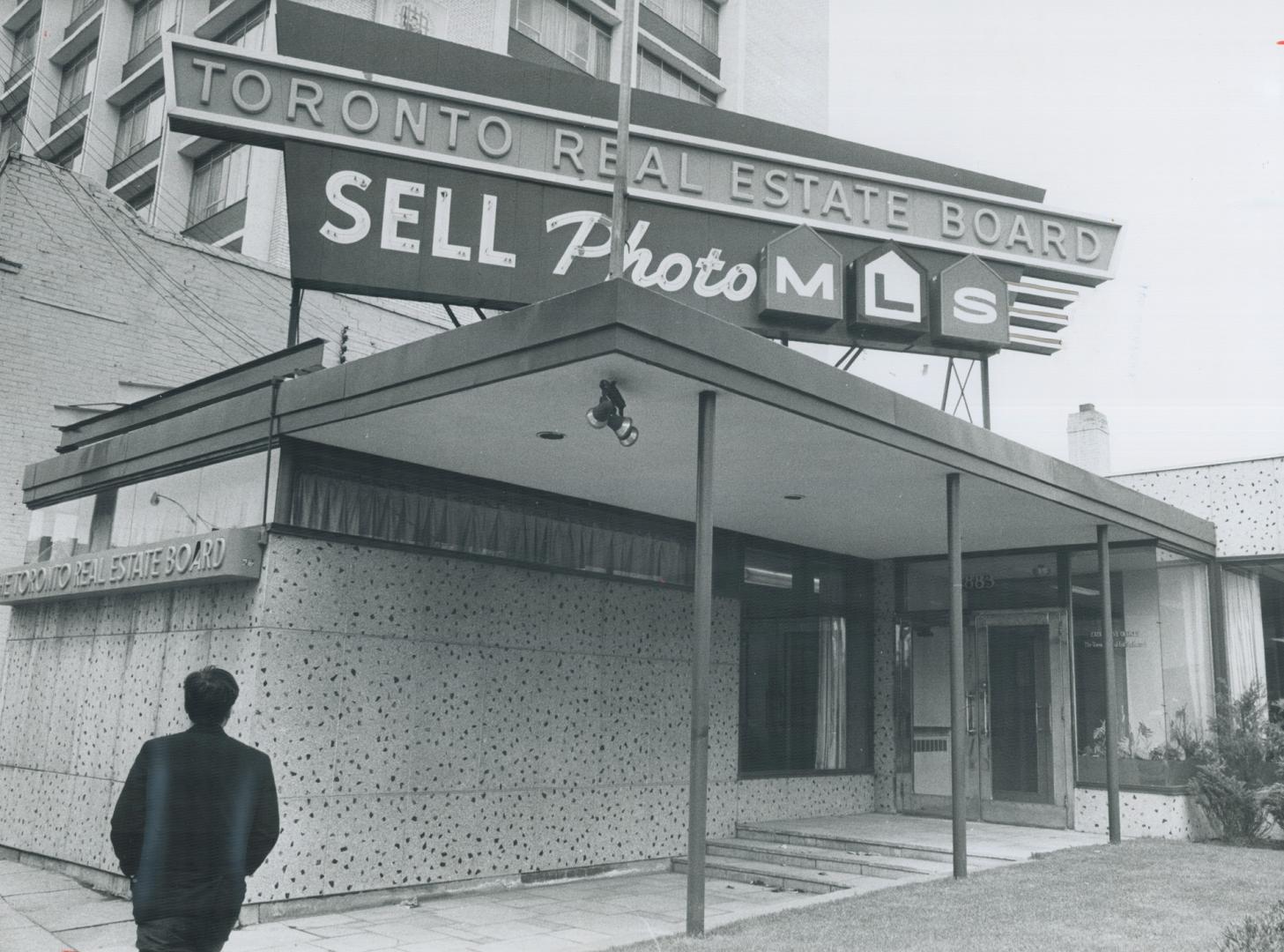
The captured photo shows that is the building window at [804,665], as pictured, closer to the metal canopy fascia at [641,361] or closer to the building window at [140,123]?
the metal canopy fascia at [641,361]

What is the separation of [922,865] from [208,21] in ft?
79.6

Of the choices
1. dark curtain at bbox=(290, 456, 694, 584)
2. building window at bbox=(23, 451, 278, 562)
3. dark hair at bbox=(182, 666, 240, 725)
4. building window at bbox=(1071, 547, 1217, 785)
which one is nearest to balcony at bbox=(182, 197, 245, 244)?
building window at bbox=(23, 451, 278, 562)

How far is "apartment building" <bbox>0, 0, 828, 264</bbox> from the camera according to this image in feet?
79.5

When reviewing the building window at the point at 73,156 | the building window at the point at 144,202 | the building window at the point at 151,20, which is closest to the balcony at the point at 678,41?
the building window at the point at 151,20

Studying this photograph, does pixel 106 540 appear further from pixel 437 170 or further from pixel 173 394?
pixel 437 170

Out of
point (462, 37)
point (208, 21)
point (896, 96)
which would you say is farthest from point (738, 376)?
point (208, 21)

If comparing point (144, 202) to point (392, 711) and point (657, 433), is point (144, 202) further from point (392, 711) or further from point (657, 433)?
point (657, 433)

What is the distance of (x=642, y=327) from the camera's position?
20.4 ft

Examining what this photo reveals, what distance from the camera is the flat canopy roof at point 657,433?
6.53m

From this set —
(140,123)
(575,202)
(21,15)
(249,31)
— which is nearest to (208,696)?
(575,202)

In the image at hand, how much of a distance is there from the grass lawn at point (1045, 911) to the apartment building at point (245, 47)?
19.5 m

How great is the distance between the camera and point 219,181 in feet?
84.6

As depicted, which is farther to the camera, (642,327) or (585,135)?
(585,135)

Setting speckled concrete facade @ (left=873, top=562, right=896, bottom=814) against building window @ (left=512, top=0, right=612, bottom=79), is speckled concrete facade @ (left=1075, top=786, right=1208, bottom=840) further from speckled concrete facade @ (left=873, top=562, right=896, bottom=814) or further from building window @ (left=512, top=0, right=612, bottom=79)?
building window @ (left=512, top=0, right=612, bottom=79)
